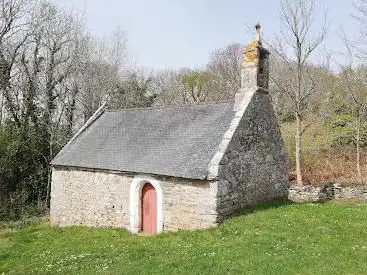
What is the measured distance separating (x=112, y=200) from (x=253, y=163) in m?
6.03

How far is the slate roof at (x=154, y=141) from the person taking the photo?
13688 millimetres

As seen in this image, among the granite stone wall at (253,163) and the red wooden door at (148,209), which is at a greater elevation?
the granite stone wall at (253,163)

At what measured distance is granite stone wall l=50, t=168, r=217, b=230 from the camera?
41.8 feet

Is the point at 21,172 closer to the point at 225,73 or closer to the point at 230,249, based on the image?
the point at 230,249

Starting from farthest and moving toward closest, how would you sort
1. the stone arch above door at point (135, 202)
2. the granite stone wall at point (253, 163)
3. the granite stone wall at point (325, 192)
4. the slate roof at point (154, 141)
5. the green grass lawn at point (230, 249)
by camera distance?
the granite stone wall at point (325, 192), the stone arch above door at point (135, 202), the slate roof at point (154, 141), the granite stone wall at point (253, 163), the green grass lawn at point (230, 249)

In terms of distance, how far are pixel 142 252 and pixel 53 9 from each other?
23.2 metres

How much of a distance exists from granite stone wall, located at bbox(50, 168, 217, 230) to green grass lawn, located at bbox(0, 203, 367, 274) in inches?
31.3

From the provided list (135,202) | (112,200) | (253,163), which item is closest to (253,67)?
(253,163)

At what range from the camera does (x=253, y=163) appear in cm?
1463

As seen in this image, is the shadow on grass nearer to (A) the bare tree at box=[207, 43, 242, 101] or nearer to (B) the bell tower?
(B) the bell tower

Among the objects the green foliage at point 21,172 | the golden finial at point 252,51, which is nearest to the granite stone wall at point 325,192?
the golden finial at point 252,51

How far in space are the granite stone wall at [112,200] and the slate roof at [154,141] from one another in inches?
18.7

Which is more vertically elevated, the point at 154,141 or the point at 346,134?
the point at 346,134

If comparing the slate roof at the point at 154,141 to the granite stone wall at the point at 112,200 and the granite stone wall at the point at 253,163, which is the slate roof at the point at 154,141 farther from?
the granite stone wall at the point at 253,163
